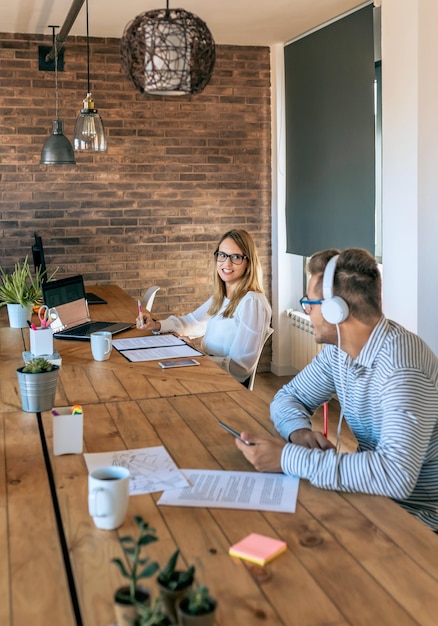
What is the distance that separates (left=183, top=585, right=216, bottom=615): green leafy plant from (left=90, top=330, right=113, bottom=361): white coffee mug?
2252mm

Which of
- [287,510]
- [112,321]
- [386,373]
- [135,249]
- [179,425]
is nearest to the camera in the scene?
[287,510]

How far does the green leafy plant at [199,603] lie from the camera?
111 centimetres

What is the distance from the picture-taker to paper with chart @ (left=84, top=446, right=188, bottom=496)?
1.89 metres

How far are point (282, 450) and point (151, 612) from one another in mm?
983

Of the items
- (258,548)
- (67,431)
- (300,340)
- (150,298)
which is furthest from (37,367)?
(300,340)

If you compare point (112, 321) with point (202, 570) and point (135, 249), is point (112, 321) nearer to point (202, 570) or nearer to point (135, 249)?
point (135, 249)

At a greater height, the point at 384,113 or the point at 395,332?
the point at 384,113

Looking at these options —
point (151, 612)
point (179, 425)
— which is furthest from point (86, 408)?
point (151, 612)

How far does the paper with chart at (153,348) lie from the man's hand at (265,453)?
4.62 feet

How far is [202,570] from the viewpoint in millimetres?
1476

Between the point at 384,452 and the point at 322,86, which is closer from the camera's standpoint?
the point at 384,452

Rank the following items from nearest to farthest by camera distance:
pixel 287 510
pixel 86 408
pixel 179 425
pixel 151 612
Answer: pixel 151 612, pixel 287 510, pixel 179 425, pixel 86 408

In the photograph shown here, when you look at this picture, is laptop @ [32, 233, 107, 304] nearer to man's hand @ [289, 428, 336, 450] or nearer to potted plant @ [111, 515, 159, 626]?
man's hand @ [289, 428, 336, 450]

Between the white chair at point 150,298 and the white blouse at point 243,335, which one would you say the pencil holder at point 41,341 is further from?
the white chair at point 150,298
